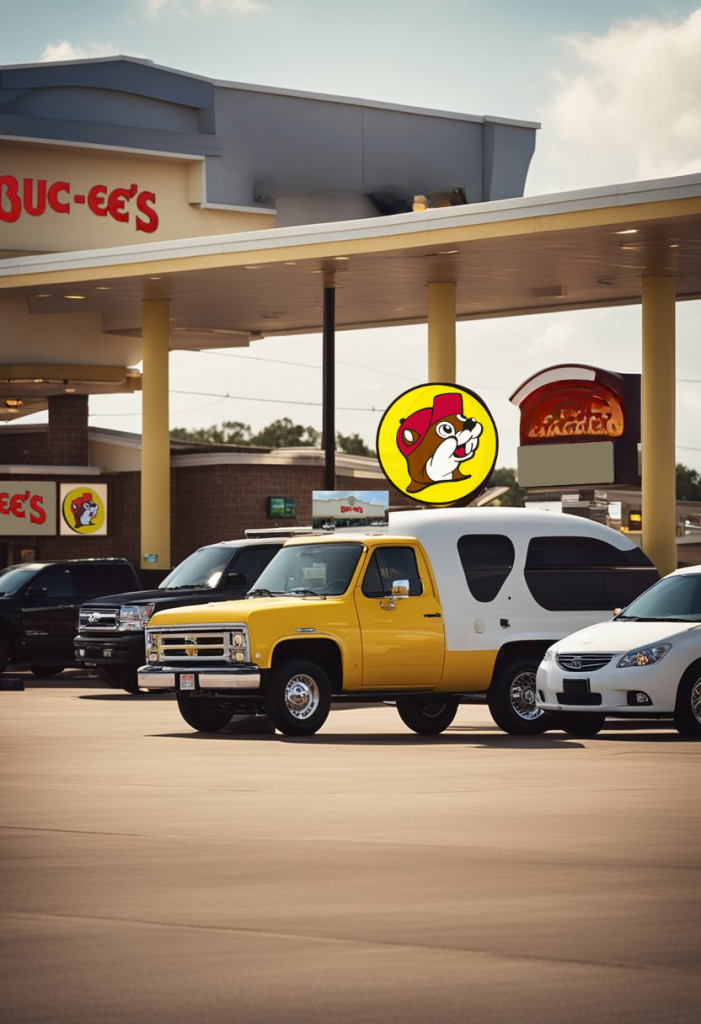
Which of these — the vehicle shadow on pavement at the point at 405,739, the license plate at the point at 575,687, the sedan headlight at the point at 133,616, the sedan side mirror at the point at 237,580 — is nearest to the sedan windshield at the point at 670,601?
the license plate at the point at 575,687

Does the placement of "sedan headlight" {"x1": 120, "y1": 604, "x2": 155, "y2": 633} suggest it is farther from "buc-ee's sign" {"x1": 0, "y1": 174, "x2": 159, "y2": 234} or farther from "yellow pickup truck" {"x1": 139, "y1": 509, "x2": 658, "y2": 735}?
"buc-ee's sign" {"x1": 0, "y1": 174, "x2": 159, "y2": 234}

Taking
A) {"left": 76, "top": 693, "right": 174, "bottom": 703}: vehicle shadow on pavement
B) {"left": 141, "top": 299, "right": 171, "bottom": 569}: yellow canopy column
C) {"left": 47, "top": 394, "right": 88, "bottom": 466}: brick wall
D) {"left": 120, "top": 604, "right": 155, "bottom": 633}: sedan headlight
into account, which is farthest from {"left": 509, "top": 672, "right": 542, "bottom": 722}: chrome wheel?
{"left": 47, "top": 394, "right": 88, "bottom": 466}: brick wall

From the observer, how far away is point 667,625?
19.9 meters

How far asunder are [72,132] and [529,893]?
130 ft

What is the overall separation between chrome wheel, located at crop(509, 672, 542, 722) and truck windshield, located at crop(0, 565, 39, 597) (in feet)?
47.0

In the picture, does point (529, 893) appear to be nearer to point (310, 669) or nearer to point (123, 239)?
point (310, 669)

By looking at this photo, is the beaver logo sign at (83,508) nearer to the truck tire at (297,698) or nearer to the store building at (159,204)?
the store building at (159,204)

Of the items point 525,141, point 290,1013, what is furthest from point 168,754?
point 525,141

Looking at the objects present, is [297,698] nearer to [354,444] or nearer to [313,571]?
[313,571]

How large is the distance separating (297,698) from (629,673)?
3531 millimetres

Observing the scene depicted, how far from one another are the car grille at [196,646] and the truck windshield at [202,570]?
20.1ft

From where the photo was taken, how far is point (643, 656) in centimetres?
1941

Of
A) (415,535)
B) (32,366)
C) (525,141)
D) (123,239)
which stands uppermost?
(525,141)

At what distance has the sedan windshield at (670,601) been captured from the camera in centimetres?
2055
